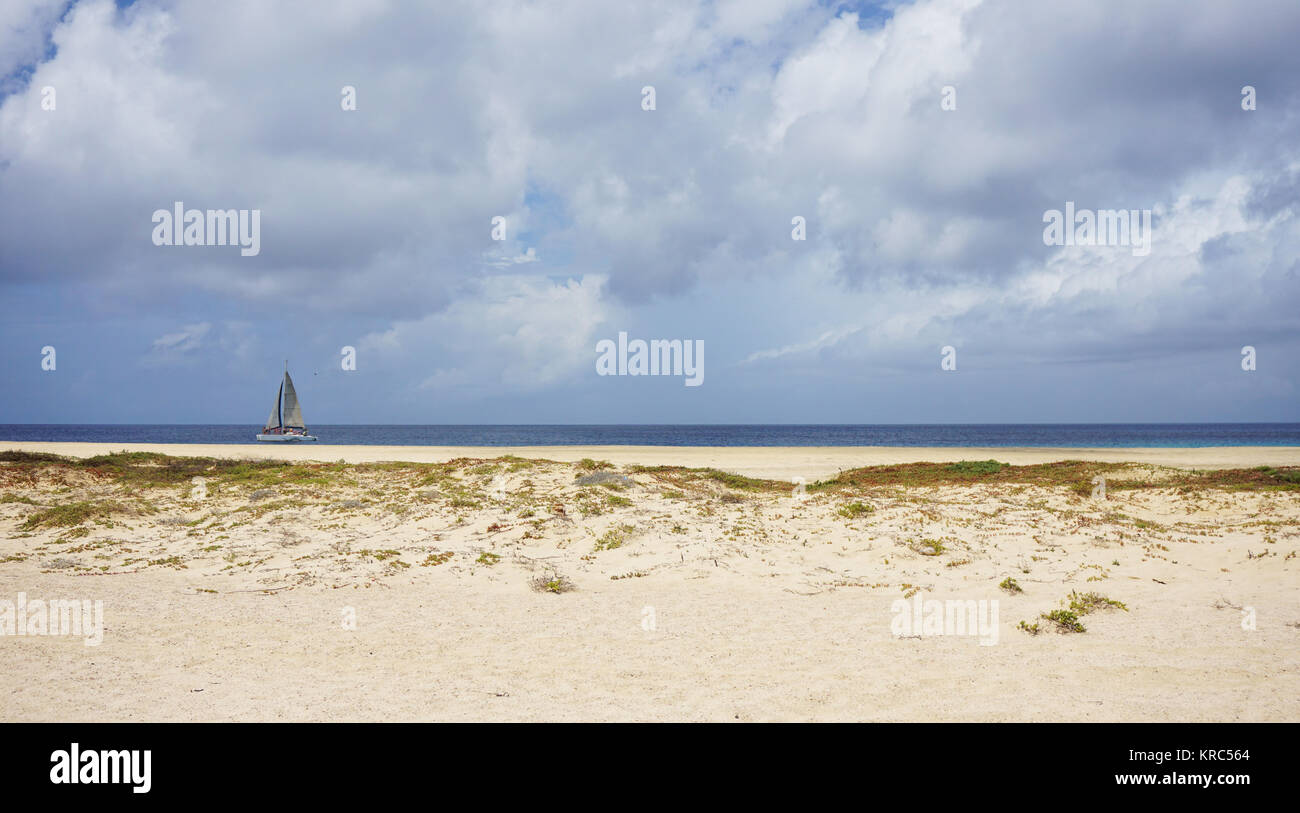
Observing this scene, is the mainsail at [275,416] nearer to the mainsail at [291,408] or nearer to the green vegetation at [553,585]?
the mainsail at [291,408]

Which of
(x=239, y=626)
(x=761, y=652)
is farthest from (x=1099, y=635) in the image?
(x=239, y=626)

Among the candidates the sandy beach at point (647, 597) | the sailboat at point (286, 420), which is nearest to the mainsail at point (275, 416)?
the sailboat at point (286, 420)

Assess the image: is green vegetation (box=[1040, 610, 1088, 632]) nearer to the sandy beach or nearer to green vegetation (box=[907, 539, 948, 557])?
the sandy beach

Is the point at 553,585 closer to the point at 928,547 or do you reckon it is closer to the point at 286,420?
the point at 928,547

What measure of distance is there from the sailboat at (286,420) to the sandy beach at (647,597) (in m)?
63.1

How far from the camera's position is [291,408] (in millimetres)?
85375

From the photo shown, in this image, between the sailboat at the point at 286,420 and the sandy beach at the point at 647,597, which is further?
the sailboat at the point at 286,420

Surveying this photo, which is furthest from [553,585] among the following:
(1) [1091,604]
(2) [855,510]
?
(2) [855,510]

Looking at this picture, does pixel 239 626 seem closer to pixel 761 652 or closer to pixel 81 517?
pixel 761 652

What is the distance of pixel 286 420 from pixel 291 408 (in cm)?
166

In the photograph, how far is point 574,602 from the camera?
12492 millimetres

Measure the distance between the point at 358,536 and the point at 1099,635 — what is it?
52.7 ft

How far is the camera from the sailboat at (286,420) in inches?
3312

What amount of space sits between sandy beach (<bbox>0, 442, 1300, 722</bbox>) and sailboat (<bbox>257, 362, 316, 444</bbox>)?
6314 cm
